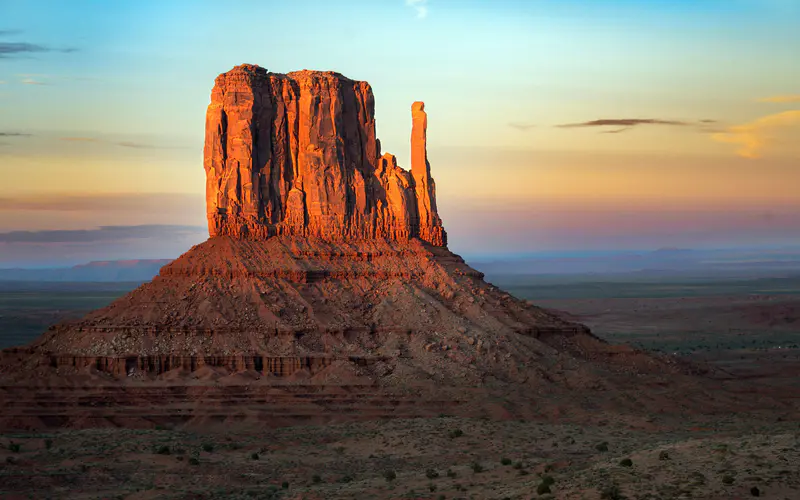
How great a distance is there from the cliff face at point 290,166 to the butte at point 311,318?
0.12 m

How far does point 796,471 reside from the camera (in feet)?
158

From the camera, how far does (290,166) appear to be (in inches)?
4087

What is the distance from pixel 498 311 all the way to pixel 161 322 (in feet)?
78.1

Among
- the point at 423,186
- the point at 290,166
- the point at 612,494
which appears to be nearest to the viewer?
the point at 612,494

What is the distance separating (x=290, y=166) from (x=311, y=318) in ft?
45.6

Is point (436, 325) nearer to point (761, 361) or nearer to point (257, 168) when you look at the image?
point (257, 168)

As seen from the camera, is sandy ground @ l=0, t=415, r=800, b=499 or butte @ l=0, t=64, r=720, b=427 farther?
butte @ l=0, t=64, r=720, b=427

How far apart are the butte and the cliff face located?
12 cm

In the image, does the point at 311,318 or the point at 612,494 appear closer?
the point at 612,494

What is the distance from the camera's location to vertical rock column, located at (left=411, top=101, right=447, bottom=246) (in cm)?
10612

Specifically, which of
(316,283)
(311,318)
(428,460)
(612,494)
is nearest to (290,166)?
(316,283)

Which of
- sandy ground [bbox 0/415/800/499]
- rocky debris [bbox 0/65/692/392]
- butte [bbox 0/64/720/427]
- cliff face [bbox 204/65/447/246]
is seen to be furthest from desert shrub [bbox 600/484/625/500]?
cliff face [bbox 204/65/447/246]

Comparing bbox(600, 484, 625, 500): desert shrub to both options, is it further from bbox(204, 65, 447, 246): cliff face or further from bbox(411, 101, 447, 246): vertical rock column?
bbox(411, 101, 447, 246): vertical rock column

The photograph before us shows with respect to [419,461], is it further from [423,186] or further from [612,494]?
[423,186]
